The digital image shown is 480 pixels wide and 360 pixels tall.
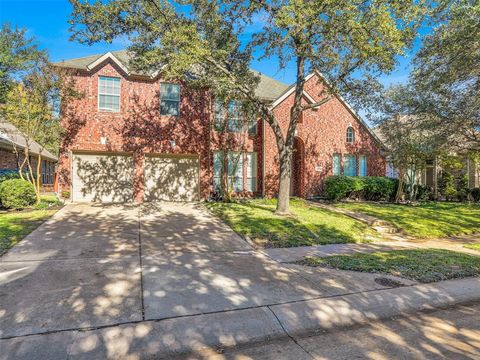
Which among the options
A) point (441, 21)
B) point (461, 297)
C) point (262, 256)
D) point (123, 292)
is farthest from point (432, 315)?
point (441, 21)

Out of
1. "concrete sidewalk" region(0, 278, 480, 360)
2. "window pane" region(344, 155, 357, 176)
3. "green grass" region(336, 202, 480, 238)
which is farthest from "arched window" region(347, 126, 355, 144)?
"concrete sidewalk" region(0, 278, 480, 360)

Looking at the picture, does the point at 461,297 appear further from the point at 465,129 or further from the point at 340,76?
the point at 465,129

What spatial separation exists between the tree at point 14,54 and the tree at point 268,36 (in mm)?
3138

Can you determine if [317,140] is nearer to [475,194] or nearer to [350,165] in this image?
[350,165]

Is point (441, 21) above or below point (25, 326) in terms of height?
above

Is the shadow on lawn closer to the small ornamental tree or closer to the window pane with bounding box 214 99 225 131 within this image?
the window pane with bounding box 214 99 225 131

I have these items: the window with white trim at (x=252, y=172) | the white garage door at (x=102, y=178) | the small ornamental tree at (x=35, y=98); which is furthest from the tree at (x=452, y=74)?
the small ornamental tree at (x=35, y=98)

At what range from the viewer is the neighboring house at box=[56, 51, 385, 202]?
1433cm

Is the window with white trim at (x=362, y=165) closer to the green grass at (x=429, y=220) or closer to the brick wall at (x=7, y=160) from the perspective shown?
the green grass at (x=429, y=220)

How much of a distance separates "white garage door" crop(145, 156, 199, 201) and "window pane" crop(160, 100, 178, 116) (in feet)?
7.57

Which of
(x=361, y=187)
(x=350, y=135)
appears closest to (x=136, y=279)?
(x=361, y=187)

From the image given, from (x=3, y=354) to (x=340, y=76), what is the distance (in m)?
11.4

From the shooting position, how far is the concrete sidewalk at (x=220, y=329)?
322cm

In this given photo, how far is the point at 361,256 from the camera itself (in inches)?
282
